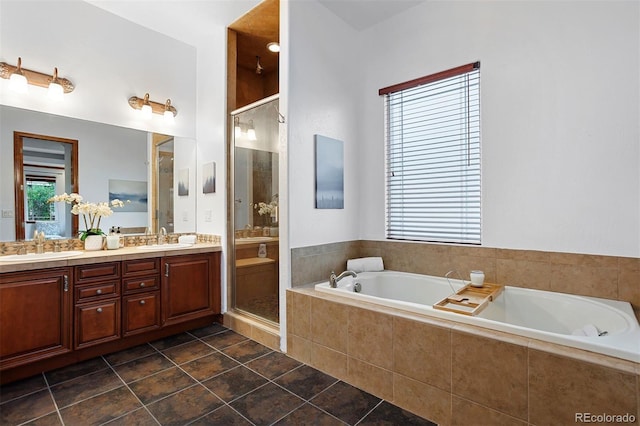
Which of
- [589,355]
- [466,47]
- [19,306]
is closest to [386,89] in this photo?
[466,47]

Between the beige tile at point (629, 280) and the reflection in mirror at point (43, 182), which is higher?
the reflection in mirror at point (43, 182)

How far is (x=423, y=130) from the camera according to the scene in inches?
112

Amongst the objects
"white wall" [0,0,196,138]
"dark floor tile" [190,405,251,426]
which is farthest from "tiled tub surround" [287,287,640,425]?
"white wall" [0,0,196,138]

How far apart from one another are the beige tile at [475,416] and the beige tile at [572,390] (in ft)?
0.33

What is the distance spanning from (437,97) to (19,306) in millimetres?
3496

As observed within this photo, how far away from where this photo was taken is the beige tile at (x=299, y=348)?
2348 mm

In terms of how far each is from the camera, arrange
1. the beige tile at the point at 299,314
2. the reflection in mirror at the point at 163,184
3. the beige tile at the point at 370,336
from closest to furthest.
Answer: the beige tile at the point at 370,336 → the beige tile at the point at 299,314 → the reflection in mirror at the point at 163,184

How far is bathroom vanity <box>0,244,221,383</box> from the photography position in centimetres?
209

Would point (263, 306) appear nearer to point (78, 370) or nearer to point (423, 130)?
point (78, 370)

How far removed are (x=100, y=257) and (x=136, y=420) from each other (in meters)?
1.27

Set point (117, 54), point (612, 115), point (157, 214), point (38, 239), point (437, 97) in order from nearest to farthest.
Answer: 1. point (612, 115)
2. point (38, 239)
3. point (437, 97)
4. point (117, 54)
5. point (157, 214)

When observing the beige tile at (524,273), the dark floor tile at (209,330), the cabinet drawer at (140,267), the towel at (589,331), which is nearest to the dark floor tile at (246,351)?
the dark floor tile at (209,330)

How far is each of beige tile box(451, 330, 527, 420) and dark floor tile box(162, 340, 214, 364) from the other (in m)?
1.90

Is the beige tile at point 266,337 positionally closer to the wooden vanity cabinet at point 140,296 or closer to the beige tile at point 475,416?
the wooden vanity cabinet at point 140,296
